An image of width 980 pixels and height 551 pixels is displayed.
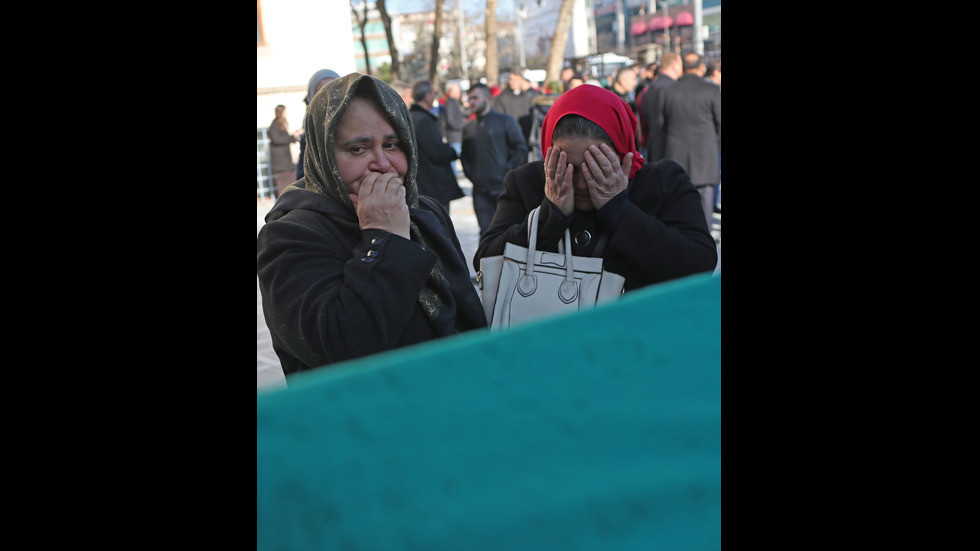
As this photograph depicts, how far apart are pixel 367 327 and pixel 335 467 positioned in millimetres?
730

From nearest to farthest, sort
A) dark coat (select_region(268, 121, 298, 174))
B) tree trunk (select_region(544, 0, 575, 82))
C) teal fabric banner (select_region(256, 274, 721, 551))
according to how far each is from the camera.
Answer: teal fabric banner (select_region(256, 274, 721, 551)), dark coat (select_region(268, 121, 298, 174)), tree trunk (select_region(544, 0, 575, 82))

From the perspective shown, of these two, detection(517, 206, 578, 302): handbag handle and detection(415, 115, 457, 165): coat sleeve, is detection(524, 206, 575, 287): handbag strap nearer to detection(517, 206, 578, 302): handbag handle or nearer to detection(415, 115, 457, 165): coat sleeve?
detection(517, 206, 578, 302): handbag handle

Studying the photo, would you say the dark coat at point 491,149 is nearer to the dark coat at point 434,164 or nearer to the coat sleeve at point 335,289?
the dark coat at point 434,164

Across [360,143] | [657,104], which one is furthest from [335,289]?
[657,104]

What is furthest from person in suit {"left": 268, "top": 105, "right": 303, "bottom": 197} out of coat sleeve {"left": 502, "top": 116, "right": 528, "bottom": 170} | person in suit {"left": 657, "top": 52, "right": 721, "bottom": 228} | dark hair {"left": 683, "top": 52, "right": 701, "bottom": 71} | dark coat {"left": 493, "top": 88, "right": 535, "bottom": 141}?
dark hair {"left": 683, "top": 52, "right": 701, "bottom": 71}

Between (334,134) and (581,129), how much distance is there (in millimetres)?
650

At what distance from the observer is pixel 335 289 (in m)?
1.55

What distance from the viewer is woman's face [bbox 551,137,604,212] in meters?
2.00

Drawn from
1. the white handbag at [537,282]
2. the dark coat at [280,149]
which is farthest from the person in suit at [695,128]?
the white handbag at [537,282]

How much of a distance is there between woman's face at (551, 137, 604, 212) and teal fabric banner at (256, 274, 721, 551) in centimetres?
108

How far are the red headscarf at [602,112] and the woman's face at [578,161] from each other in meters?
0.05
